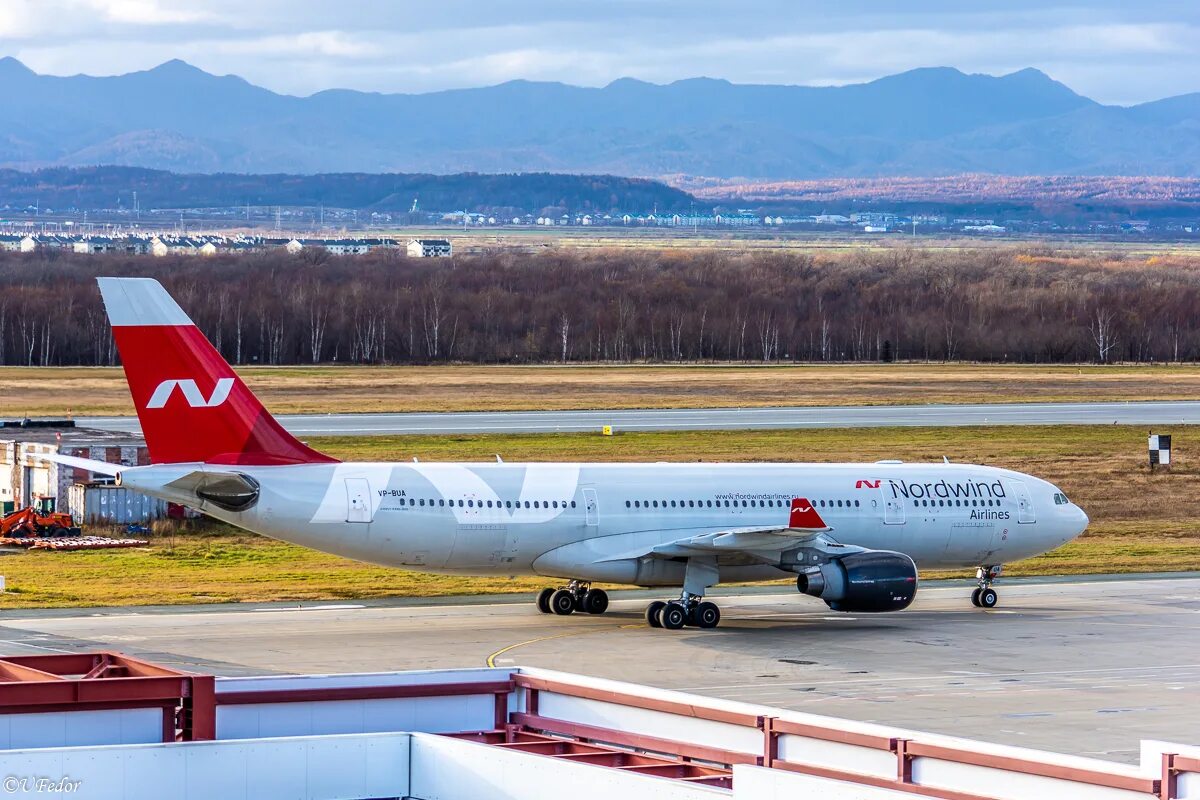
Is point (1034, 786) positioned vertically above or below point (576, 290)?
below

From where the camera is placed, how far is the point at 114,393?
10075cm

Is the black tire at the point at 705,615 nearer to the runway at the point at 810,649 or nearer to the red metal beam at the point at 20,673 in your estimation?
the runway at the point at 810,649

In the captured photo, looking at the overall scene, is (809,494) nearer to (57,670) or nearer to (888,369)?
(57,670)

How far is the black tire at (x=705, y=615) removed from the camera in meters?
41.5

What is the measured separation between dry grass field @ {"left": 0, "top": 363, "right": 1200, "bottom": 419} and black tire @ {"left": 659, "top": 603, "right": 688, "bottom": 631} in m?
52.5

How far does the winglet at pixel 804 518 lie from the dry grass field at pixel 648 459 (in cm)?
1068

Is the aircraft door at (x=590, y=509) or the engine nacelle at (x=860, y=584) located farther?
the aircraft door at (x=590, y=509)

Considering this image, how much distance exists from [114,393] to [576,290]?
76.1 m

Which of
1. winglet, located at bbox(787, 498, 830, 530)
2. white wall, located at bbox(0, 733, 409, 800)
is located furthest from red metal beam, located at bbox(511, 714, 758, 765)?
winglet, located at bbox(787, 498, 830, 530)

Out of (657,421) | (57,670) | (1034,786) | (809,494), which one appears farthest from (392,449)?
(1034,786)

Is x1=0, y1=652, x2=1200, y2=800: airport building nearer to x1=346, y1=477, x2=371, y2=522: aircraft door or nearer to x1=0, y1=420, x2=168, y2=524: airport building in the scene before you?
x1=346, y1=477, x2=371, y2=522: aircraft door

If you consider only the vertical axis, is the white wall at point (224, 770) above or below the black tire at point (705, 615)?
above

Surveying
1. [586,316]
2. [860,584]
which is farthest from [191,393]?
[586,316]

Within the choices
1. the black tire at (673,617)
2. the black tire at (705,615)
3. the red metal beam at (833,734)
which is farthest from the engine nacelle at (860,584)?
the red metal beam at (833,734)
